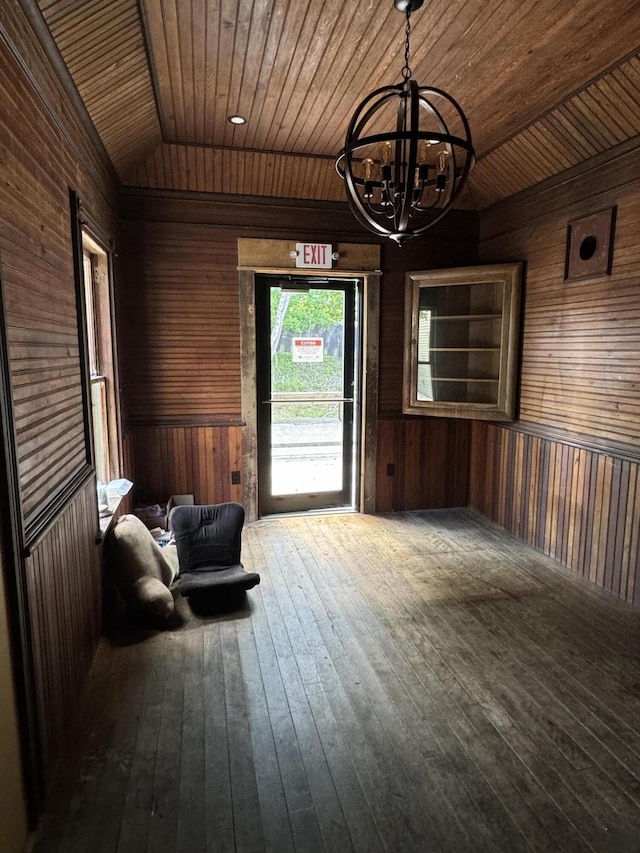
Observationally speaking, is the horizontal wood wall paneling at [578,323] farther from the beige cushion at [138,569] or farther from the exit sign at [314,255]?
the beige cushion at [138,569]

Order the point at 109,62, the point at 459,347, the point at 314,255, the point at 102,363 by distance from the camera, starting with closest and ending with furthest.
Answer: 1. the point at 109,62
2. the point at 102,363
3. the point at 314,255
4. the point at 459,347

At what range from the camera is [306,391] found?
4801 mm

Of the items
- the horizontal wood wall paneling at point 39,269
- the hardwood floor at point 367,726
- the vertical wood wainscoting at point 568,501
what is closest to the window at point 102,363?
the horizontal wood wall paneling at point 39,269

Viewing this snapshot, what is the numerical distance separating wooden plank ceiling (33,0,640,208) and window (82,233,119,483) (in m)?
0.81

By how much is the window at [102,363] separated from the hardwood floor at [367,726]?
1175mm

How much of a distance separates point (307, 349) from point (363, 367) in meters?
Result: 0.56

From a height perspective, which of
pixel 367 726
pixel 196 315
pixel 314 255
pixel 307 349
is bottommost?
pixel 367 726

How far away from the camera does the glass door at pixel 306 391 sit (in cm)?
464

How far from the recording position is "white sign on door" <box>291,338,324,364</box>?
15.5 ft

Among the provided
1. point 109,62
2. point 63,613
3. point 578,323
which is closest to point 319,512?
point 578,323

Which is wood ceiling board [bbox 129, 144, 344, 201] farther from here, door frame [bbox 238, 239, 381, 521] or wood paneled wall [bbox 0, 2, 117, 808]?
wood paneled wall [bbox 0, 2, 117, 808]

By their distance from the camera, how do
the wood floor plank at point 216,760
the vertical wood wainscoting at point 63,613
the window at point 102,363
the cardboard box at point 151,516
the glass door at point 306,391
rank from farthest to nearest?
the glass door at point 306,391 < the cardboard box at point 151,516 < the window at point 102,363 < the vertical wood wainscoting at point 63,613 < the wood floor plank at point 216,760

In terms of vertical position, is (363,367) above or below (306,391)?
above

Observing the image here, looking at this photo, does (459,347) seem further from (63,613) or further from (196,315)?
(63,613)
